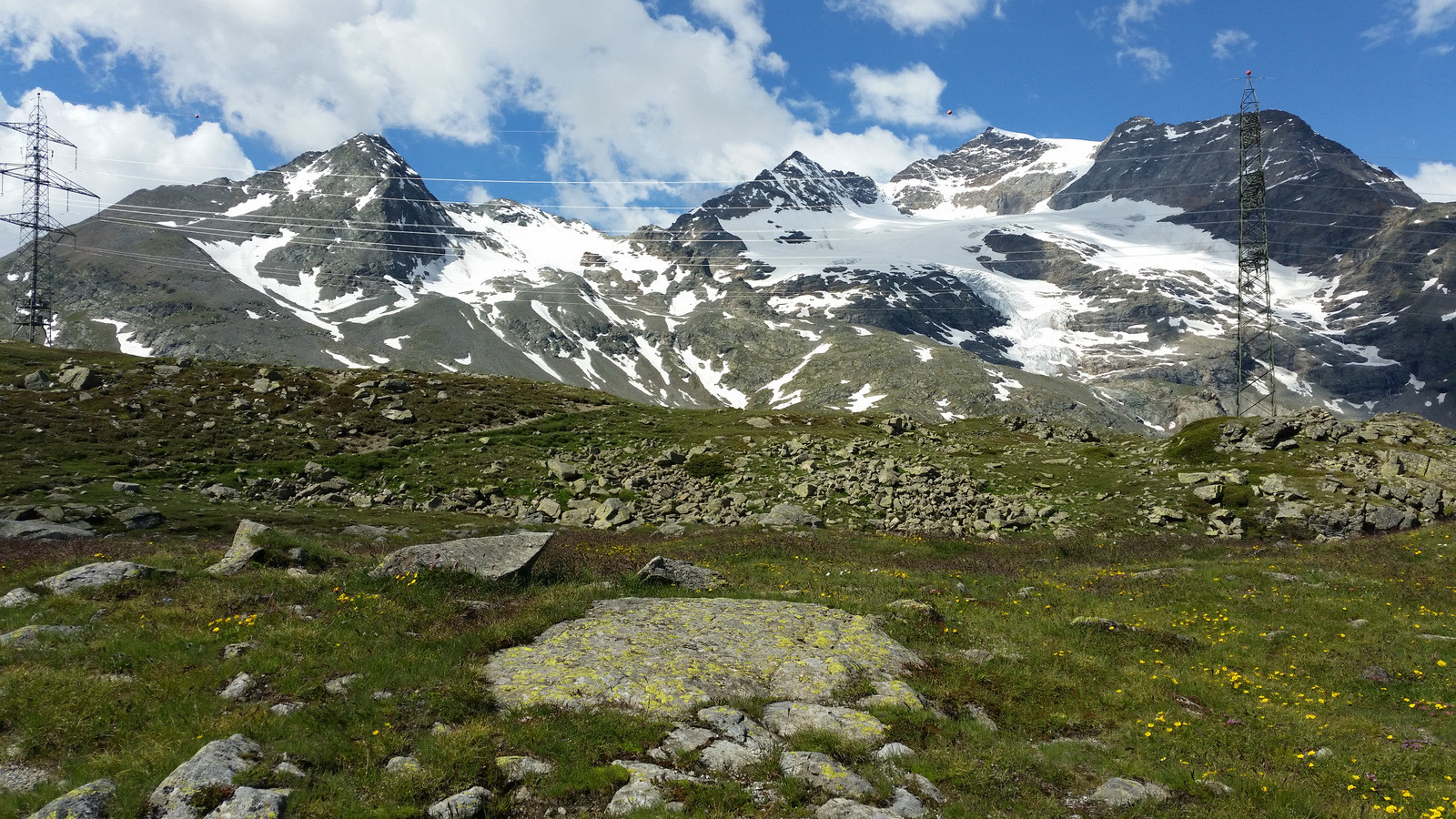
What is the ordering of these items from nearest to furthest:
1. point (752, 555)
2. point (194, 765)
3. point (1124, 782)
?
point (194, 765), point (1124, 782), point (752, 555)

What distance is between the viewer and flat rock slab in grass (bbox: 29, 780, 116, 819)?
7.86 meters

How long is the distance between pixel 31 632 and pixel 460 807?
367 inches

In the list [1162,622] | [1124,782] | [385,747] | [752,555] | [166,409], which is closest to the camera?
[385,747]

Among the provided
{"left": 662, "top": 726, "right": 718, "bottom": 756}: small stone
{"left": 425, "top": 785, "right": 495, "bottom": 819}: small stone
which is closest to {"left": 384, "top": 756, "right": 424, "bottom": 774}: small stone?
{"left": 425, "top": 785, "right": 495, "bottom": 819}: small stone

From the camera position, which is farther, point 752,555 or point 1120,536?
point 1120,536

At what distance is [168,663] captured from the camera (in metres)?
11.6

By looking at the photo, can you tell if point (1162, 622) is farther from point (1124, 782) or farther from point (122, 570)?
point (122, 570)

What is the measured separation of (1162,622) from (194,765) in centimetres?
2141

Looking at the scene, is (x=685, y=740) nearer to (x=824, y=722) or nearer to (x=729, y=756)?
(x=729, y=756)

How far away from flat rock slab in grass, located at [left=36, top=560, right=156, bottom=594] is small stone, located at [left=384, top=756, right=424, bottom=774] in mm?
10154

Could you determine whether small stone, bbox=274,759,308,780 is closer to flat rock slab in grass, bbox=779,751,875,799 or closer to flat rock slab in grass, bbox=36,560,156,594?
flat rock slab in grass, bbox=779,751,875,799

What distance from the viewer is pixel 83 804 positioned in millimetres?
8031

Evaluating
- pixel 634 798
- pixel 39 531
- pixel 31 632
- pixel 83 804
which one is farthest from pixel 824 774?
pixel 39 531

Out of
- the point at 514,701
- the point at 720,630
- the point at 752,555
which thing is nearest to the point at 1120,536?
the point at 752,555
